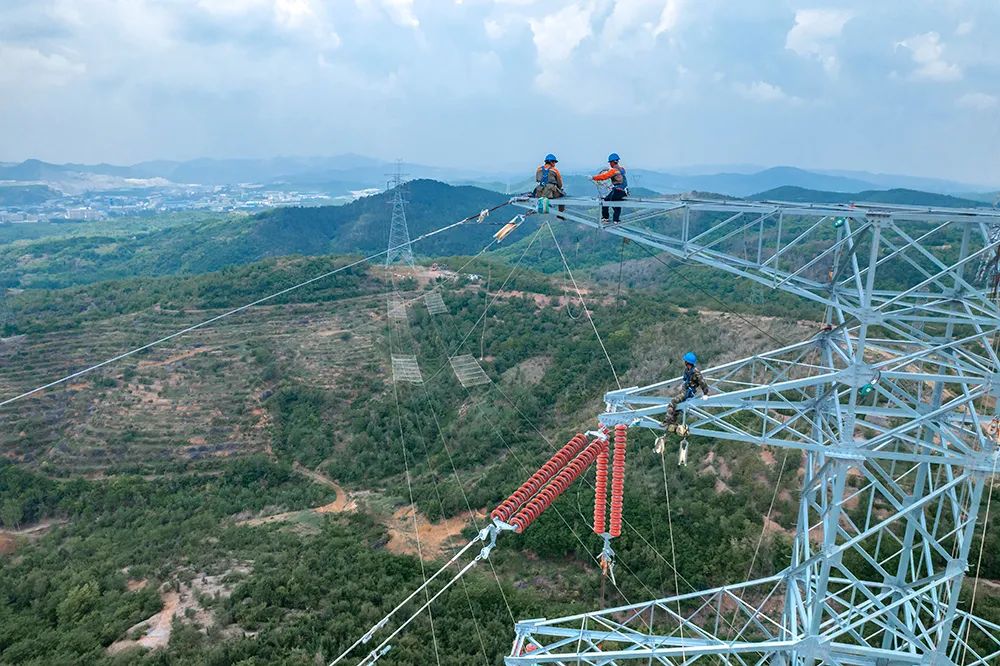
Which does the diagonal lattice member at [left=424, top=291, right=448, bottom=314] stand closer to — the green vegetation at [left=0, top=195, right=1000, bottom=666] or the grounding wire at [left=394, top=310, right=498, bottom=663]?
the green vegetation at [left=0, top=195, right=1000, bottom=666]

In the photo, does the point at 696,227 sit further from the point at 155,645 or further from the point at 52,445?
the point at 155,645

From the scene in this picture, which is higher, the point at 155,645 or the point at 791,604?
the point at 791,604

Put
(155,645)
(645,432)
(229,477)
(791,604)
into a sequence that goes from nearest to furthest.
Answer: (791,604) → (155,645) → (645,432) → (229,477)

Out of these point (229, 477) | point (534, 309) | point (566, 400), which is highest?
point (534, 309)

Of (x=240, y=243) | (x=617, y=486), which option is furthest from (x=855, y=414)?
(x=240, y=243)

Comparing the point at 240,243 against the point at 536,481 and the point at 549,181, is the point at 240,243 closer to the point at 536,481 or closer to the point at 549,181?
the point at 549,181

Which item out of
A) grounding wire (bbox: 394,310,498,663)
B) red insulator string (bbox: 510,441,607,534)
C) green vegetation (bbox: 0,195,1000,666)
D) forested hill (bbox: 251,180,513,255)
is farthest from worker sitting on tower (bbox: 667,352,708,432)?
forested hill (bbox: 251,180,513,255)

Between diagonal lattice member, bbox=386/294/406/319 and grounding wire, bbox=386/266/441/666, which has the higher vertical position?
diagonal lattice member, bbox=386/294/406/319

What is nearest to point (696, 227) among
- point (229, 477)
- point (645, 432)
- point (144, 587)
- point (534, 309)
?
point (534, 309)
